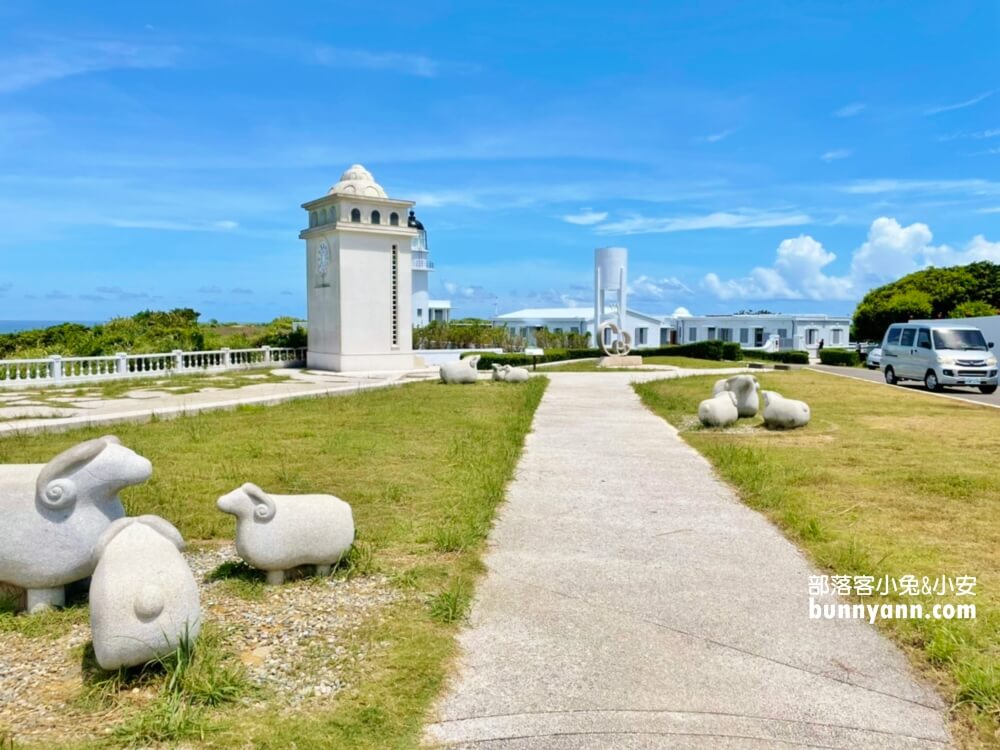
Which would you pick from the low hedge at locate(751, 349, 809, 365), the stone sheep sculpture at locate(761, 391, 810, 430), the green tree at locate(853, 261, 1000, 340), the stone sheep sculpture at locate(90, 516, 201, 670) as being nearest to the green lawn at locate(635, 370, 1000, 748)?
the stone sheep sculpture at locate(761, 391, 810, 430)

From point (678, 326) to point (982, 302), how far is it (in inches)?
999

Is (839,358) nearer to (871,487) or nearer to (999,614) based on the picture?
(871,487)

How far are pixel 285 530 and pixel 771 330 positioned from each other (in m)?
58.3

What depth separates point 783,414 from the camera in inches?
433

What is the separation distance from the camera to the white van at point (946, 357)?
18.2m

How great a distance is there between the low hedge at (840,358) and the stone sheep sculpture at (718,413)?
3145cm

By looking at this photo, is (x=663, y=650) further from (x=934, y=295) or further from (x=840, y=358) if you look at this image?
(x=934, y=295)

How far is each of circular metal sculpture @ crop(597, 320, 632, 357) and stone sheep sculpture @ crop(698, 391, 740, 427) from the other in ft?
66.8

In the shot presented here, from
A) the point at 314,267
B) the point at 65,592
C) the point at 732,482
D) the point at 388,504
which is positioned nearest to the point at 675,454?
the point at 732,482

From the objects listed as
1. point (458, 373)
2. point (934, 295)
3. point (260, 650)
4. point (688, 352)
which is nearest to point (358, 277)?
point (458, 373)

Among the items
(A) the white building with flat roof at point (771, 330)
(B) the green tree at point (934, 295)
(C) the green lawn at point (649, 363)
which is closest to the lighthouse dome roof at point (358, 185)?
(C) the green lawn at point (649, 363)

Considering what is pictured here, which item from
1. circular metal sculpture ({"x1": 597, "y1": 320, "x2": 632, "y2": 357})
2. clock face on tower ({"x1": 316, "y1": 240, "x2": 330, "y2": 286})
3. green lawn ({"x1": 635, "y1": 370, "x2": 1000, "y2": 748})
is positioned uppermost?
clock face on tower ({"x1": 316, "y1": 240, "x2": 330, "y2": 286})

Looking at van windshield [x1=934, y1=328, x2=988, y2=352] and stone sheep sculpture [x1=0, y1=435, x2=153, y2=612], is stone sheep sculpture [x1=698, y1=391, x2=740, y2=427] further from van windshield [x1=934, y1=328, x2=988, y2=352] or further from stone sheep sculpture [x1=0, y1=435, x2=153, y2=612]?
van windshield [x1=934, y1=328, x2=988, y2=352]

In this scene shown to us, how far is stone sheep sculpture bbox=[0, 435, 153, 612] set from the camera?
12.7 ft
